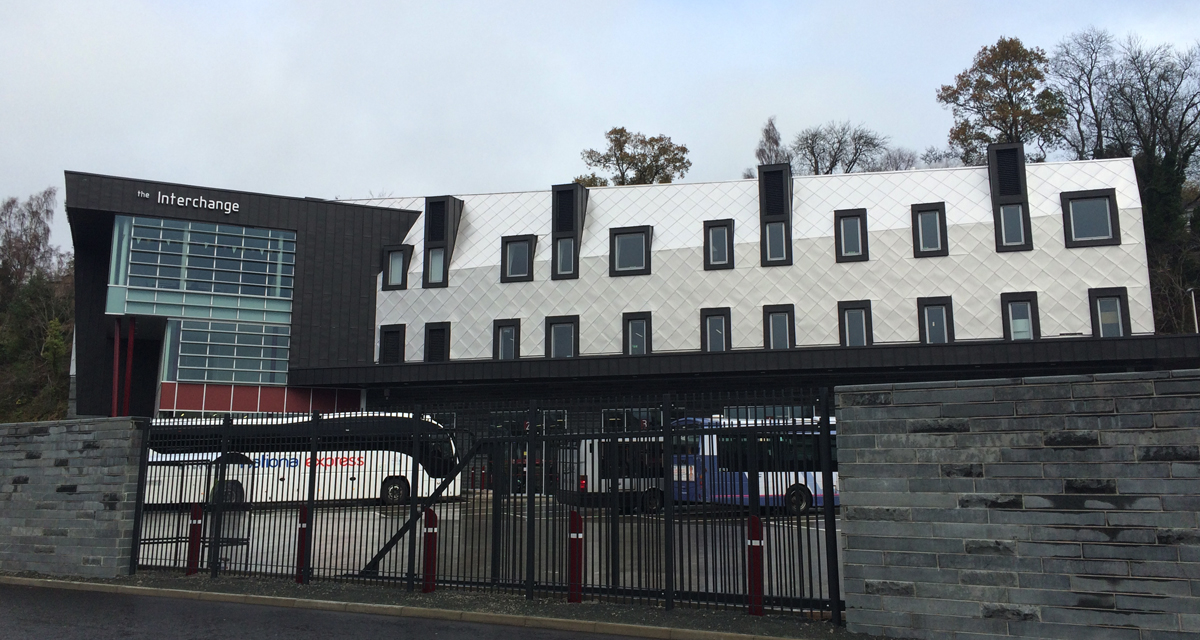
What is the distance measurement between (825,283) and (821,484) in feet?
84.1

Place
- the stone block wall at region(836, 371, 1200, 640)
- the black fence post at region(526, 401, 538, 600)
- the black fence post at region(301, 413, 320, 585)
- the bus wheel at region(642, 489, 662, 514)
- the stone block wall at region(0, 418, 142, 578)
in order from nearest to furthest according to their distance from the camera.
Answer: the stone block wall at region(836, 371, 1200, 640), the bus wheel at region(642, 489, 662, 514), the black fence post at region(526, 401, 538, 600), the black fence post at region(301, 413, 320, 585), the stone block wall at region(0, 418, 142, 578)

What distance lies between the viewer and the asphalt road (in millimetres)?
9906

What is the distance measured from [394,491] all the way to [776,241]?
1028 inches

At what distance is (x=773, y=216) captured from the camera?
36250mm

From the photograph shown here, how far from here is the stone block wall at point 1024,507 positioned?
27.5ft

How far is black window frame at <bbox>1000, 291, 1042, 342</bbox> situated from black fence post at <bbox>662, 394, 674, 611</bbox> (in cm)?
2577

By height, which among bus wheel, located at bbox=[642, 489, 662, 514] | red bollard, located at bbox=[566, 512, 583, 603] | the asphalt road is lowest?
the asphalt road

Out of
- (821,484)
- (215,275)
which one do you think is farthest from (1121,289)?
(215,275)

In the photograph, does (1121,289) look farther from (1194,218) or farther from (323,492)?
(323,492)

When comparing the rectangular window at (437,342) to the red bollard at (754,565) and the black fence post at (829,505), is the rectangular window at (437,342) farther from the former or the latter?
the black fence post at (829,505)

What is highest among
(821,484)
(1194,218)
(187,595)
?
(1194,218)

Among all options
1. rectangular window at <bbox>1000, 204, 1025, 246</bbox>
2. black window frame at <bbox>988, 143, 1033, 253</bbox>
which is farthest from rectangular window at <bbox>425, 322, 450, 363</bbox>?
rectangular window at <bbox>1000, 204, 1025, 246</bbox>

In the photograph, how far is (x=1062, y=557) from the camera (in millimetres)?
8727

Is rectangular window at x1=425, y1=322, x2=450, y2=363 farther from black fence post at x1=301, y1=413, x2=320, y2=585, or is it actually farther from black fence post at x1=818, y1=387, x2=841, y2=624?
black fence post at x1=818, y1=387, x2=841, y2=624
